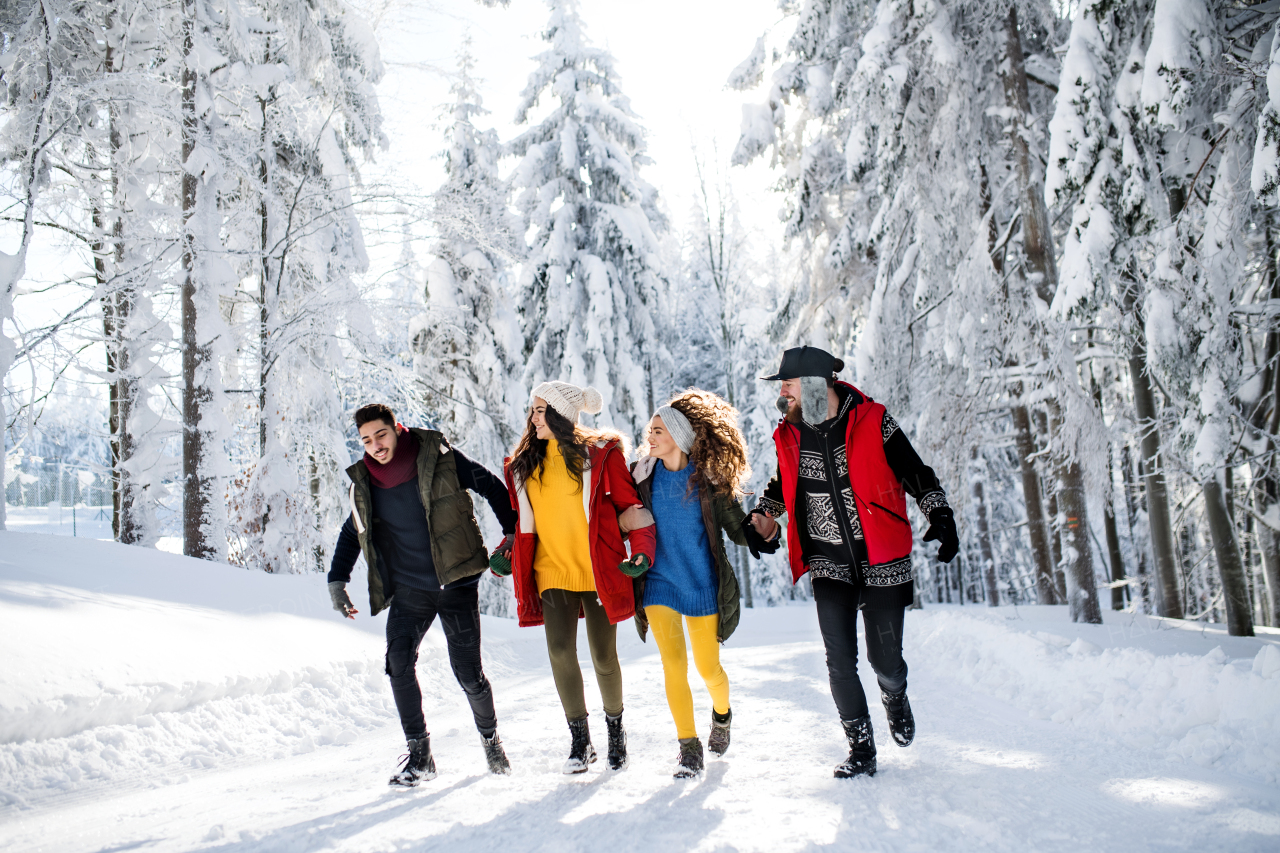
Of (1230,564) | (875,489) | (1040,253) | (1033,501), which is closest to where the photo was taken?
(875,489)

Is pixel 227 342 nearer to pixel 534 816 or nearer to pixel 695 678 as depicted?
pixel 695 678

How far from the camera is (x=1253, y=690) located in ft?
13.0

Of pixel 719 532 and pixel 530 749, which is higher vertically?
pixel 719 532

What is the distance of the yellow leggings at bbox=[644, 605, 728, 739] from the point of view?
397cm

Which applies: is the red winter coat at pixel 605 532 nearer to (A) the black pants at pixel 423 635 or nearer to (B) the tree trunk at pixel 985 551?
(A) the black pants at pixel 423 635

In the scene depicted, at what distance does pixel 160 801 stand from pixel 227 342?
6.88 m

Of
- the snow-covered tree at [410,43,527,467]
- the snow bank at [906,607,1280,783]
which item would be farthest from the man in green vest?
the snow-covered tree at [410,43,527,467]

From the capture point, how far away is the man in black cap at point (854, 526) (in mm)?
3807

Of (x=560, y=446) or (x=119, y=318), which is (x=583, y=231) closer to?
(x=119, y=318)

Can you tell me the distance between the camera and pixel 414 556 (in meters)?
4.23

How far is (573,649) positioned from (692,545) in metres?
0.82

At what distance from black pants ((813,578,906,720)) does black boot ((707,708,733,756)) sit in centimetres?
66

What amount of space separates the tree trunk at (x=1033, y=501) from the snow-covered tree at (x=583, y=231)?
8149 millimetres

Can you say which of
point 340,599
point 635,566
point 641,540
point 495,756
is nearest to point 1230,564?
point 641,540
